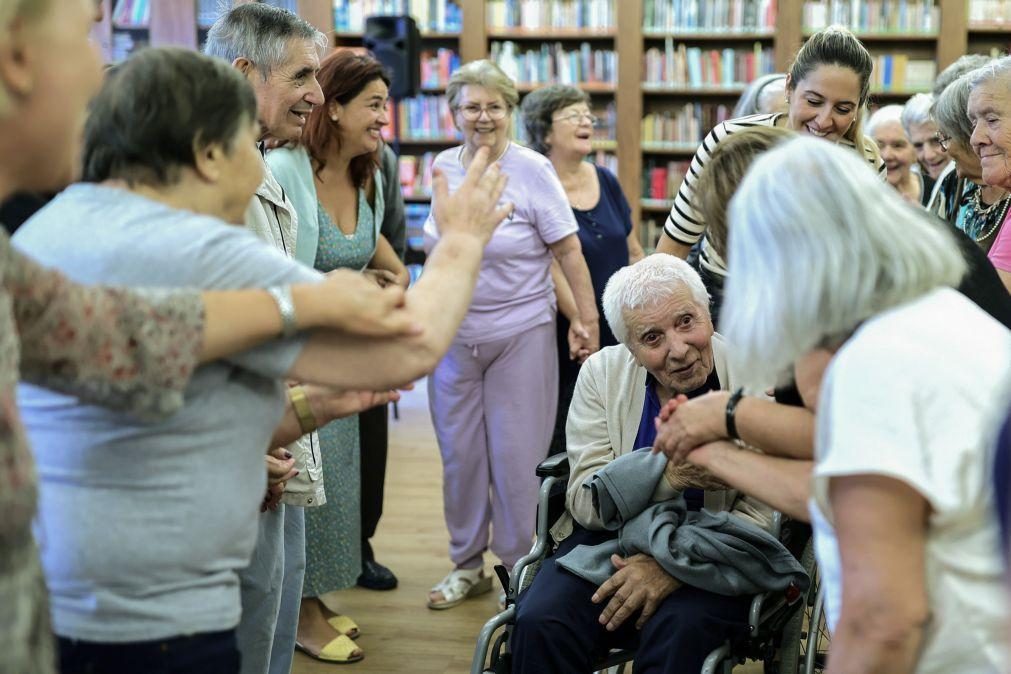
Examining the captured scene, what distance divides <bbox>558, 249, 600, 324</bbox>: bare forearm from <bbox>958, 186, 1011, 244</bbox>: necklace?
1215 millimetres

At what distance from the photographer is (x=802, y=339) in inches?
52.2

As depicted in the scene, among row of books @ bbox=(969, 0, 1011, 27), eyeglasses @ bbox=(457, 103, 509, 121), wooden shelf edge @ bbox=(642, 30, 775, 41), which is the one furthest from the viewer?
wooden shelf edge @ bbox=(642, 30, 775, 41)

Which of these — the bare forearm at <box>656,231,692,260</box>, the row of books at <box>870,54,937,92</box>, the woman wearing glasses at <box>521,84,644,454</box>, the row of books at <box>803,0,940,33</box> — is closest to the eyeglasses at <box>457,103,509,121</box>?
the woman wearing glasses at <box>521,84,644,454</box>

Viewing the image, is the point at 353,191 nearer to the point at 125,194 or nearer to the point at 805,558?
the point at 805,558

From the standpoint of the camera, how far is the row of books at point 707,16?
24.2ft

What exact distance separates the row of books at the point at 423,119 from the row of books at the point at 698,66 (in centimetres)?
138

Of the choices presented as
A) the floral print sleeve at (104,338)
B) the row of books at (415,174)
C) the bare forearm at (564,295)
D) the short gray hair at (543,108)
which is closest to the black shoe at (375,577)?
the bare forearm at (564,295)

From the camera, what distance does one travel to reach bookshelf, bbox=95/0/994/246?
731cm

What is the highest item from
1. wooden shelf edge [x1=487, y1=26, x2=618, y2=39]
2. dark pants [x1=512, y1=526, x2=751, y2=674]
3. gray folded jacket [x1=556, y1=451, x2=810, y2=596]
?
wooden shelf edge [x1=487, y1=26, x2=618, y2=39]

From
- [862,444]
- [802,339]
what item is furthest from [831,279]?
[862,444]

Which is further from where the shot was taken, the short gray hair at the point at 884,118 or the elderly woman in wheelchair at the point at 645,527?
the short gray hair at the point at 884,118

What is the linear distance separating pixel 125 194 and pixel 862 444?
888mm

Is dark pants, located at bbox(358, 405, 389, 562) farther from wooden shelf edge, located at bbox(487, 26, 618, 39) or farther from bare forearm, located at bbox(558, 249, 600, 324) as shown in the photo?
wooden shelf edge, located at bbox(487, 26, 618, 39)

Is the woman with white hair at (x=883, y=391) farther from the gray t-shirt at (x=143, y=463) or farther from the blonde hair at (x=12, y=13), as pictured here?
the blonde hair at (x=12, y=13)
